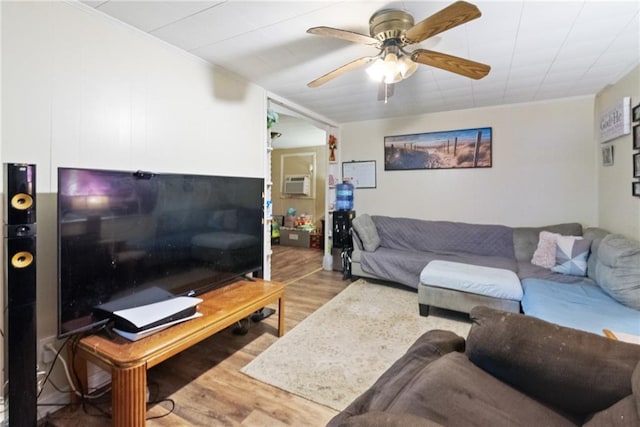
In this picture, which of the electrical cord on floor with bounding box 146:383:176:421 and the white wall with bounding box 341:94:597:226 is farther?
the white wall with bounding box 341:94:597:226

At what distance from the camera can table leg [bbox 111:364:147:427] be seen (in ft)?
4.47

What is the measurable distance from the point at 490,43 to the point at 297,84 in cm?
163

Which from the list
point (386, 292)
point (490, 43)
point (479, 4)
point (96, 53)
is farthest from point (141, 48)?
point (386, 292)

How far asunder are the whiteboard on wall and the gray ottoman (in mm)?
1936

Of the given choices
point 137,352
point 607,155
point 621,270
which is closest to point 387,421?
point 137,352

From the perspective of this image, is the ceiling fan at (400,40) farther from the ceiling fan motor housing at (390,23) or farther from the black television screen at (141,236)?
the black television screen at (141,236)

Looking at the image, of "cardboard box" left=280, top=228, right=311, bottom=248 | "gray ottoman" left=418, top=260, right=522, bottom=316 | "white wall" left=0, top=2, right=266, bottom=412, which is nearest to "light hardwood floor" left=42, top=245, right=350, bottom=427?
"white wall" left=0, top=2, right=266, bottom=412

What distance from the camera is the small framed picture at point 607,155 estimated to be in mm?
2943

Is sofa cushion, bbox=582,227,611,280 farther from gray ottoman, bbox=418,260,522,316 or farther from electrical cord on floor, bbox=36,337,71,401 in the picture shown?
electrical cord on floor, bbox=36,337,71,401

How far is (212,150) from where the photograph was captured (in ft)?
8.27

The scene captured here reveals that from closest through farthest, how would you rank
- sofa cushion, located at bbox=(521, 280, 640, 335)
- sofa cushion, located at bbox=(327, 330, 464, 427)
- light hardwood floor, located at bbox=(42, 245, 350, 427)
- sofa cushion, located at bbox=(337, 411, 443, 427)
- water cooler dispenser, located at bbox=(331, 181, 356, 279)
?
sofa cushion, located at bbox=(337, 411, 443, 427) → sofa cushion, located at bbox=(327, 330, 464, 427) → light hardwood floor, located at bbox=(42, 245, 350, 427) → sofa cushion, located at bbox=(521, 280, 640, 335) → water cooler dispenser, located at bbox=(331, 181, 356, 279)

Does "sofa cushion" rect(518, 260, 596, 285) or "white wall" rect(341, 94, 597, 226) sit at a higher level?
"white wall" rect(341, 94, 597, 226)

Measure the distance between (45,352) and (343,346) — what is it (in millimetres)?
1805

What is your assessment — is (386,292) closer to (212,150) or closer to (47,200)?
(212,150)
